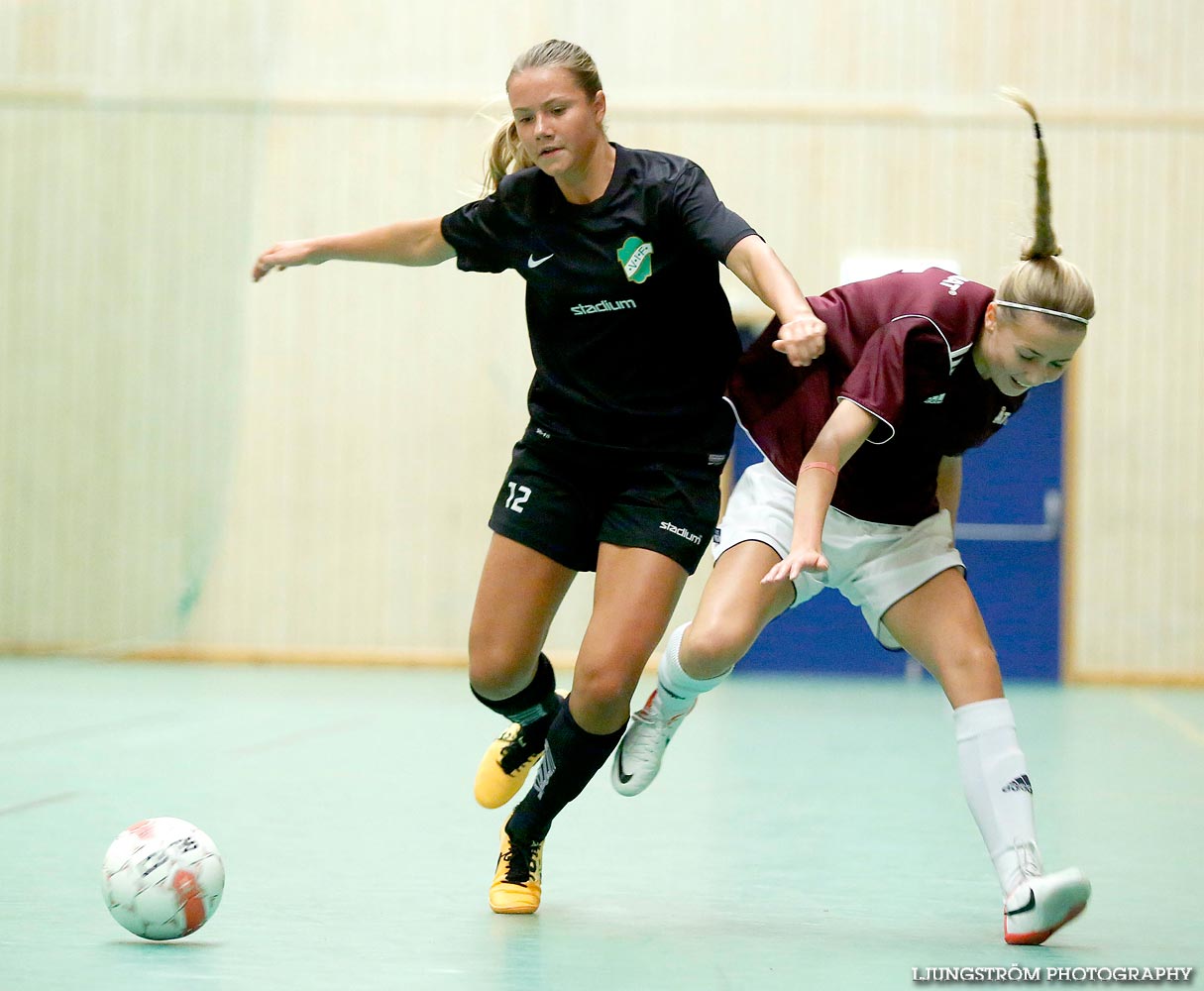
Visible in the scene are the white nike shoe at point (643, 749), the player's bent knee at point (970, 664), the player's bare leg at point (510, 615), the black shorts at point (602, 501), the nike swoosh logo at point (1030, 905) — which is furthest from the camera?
the white nike shoe at point (643, 749)

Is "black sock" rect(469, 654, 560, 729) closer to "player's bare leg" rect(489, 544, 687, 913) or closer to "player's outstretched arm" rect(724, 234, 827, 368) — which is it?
"player's bare leg" rect(489, 544, 687, 913)

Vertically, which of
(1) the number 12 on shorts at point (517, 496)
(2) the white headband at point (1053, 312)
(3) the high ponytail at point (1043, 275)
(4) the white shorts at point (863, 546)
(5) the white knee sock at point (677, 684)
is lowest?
(5) the white knee sock at point (677, 684)

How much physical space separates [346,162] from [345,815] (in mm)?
6630

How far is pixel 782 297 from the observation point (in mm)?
2930

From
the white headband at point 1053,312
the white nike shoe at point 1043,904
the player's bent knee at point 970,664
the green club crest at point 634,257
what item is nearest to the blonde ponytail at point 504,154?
the green club crest at point 634,257

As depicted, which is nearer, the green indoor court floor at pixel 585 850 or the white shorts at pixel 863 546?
the green indoor court floor at pixel 585 850

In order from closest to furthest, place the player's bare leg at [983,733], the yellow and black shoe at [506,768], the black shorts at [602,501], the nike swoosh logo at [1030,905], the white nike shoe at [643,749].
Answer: the nike swoosh logo at [1030,905] < the player's bare leg at [983,733] < the black shorts at [602,501] < the white nike shoe at [643,749] < the yellow and black shoe at [506,768]

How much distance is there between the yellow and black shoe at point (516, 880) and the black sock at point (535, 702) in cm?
35

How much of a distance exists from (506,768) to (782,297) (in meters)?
1.47

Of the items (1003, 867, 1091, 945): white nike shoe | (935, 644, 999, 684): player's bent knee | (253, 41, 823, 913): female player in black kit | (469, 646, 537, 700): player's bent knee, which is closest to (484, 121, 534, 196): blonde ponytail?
(253, 41, 823, 913): female player in black kit

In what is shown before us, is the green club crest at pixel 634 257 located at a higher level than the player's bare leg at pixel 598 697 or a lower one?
higher

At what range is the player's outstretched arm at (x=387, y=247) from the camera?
3521 mm

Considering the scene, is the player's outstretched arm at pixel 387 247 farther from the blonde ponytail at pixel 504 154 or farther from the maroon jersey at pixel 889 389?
the maroon jersey at pixel 889 389

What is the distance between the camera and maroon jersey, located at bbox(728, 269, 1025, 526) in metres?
3.08
